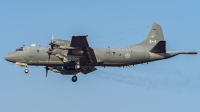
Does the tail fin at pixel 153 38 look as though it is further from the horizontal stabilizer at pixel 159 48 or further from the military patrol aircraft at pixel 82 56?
the military patrol aircraft at pixel 82 56

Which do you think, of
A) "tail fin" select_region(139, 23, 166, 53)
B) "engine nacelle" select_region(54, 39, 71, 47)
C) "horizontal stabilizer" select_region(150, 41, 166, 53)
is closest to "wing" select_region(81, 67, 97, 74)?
"engine nacelle" select_region(54, 39, 71, 47)

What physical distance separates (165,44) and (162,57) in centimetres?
145

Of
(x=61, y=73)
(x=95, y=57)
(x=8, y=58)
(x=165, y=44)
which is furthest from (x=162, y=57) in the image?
(x=8, y=58)

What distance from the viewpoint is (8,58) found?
159ft

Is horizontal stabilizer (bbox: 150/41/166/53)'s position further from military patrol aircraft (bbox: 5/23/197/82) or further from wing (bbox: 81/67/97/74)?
wing (bbox: 81/67/97/74)

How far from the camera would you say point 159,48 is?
158 feet

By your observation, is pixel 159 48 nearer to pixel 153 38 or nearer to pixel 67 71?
pixel 153 38

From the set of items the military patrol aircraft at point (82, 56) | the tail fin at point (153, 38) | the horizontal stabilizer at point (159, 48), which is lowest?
the military patrol aircraft at point (82, 56)

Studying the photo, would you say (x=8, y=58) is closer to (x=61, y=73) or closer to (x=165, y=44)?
(x=61, y=73)

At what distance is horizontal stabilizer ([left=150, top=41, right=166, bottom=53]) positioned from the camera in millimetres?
47537

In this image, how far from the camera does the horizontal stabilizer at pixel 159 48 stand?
47.5 meters

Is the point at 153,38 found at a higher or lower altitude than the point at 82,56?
higher

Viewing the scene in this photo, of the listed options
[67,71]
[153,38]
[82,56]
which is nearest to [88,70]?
[67,71]

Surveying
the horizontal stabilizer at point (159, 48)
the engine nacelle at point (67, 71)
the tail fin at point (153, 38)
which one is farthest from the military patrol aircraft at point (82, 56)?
the tail fin at point (153, 38)
